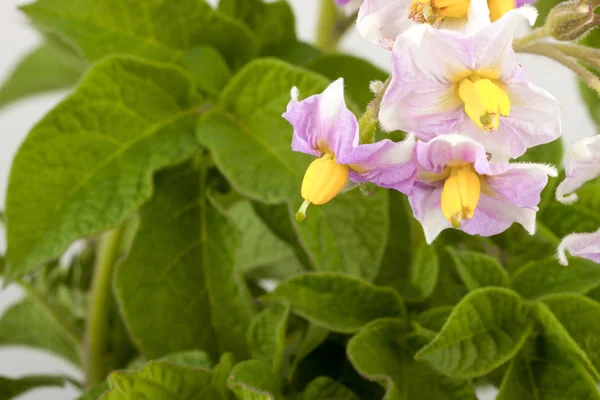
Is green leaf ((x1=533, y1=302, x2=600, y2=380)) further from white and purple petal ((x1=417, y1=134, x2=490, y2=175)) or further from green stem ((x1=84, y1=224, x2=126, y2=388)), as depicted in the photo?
green stem ((x1=84, y1=224, x2=126, y2=388))

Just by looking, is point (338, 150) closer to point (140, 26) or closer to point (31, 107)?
point (140, 26)

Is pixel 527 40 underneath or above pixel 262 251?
above

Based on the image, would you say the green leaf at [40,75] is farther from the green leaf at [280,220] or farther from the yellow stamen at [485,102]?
the yellow stamen at [485,102]

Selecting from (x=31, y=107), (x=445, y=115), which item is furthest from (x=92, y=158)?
(x=31, y=107)

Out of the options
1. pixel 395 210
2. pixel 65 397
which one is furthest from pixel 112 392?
pixel 65 397

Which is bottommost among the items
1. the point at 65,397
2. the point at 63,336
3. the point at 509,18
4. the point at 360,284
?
the point at 65,397

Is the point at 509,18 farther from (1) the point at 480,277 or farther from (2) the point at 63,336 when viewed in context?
(2) the point at 63,336
